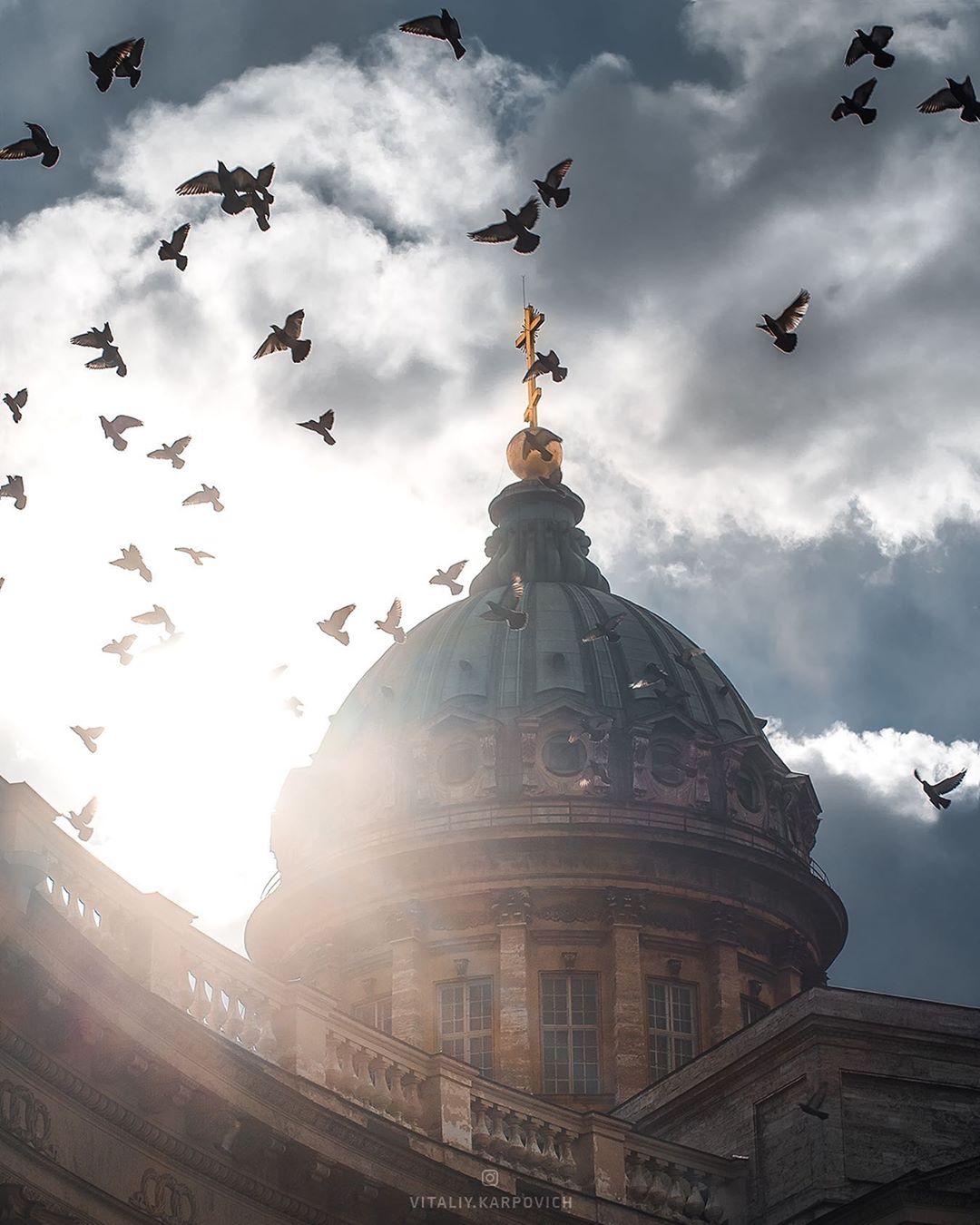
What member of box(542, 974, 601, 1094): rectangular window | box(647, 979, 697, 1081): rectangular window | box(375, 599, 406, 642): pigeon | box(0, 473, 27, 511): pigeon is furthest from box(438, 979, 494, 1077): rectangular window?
box(0, 473, 27, 511): pigeon

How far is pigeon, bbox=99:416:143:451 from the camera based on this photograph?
22.1 meters

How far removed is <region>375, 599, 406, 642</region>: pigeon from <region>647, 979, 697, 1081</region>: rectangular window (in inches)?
747

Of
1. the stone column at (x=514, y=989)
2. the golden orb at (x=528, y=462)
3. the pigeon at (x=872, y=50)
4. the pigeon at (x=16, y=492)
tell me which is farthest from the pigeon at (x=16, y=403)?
the golden orb at (x=528, y=462)

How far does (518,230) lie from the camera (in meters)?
21.1

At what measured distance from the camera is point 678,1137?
3322 centimetres

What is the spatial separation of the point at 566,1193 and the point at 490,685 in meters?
26.5

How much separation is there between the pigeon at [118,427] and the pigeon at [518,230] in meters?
4.46

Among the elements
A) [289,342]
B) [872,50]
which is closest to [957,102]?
[872,50]

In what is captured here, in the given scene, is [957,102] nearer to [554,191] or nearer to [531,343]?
[554,191]

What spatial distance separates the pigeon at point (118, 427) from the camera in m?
22.1

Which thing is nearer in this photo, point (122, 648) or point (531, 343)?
point (122, 648)

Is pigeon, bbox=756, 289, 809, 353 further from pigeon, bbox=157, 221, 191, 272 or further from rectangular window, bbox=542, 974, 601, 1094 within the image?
rectangular window, bbox=542, 974, 601, 1094

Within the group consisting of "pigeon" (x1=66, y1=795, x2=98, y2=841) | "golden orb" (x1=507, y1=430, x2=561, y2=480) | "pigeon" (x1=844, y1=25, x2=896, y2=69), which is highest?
"golden orb" (x1=507, y1=430, x2=561, y2=480)

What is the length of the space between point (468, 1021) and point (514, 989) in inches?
50.1
